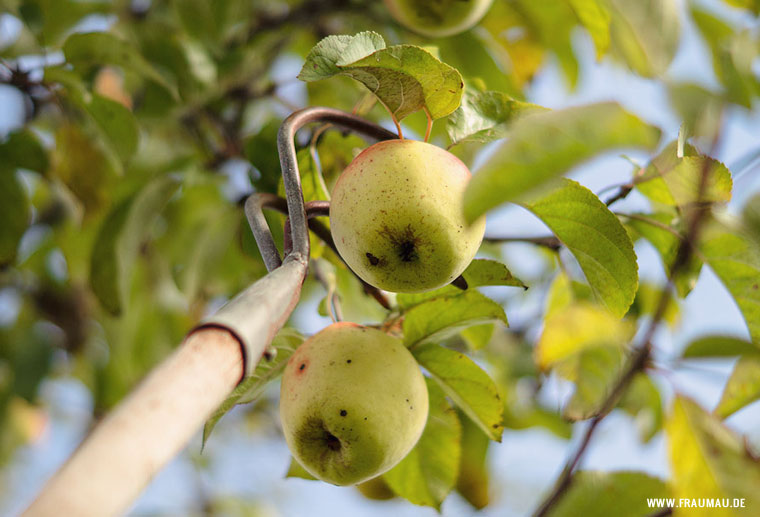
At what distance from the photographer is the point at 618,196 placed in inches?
34.5

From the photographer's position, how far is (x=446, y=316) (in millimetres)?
790

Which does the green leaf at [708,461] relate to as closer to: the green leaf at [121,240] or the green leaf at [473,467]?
the green leaf at [473,467]

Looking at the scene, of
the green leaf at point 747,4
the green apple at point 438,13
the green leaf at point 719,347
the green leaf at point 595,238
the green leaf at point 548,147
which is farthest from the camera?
the green leaf at point 747,4

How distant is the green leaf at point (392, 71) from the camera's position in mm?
607

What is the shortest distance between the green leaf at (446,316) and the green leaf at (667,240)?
0.27 m

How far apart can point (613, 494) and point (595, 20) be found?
0.77m

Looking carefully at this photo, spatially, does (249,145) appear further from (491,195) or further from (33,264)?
(33,264)

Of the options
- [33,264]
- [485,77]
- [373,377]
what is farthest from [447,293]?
[33,264]

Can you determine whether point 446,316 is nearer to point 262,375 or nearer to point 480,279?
point 480,279

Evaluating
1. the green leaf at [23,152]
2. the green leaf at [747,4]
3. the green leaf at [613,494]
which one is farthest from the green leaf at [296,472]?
the green leaf at [747,4]

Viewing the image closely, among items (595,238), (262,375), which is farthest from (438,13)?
(262,375)

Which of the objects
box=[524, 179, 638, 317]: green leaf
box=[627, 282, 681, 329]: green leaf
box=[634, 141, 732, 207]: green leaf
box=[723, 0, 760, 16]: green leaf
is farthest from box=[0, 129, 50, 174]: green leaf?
box=[723, 0, 760, 16]: green leaf

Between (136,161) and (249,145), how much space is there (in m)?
0.66

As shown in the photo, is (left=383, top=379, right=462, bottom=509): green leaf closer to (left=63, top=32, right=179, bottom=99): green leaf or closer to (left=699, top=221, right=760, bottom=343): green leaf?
(left=699, top=221, right=760, bottom=343): green leaf
